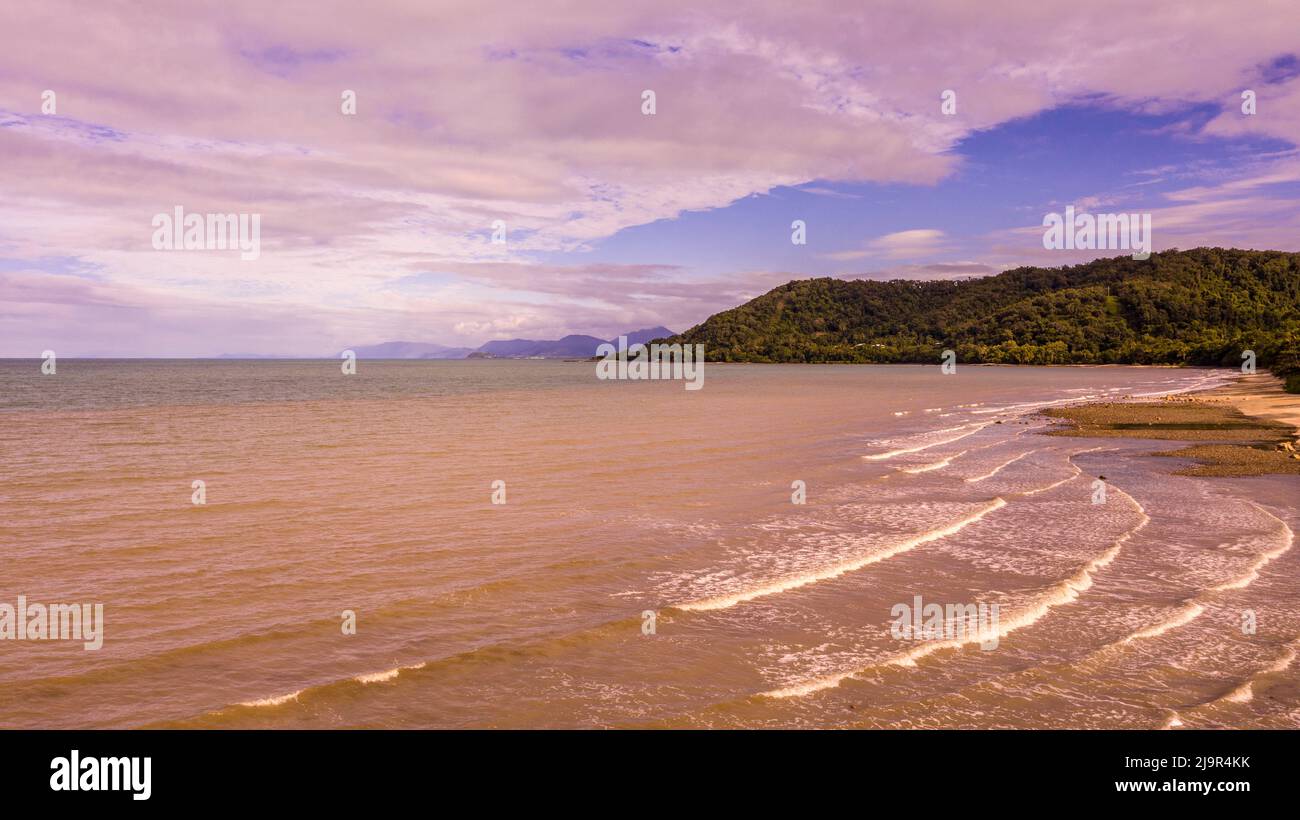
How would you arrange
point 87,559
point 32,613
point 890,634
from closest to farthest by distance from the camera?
point 890,634 → point 32,613 → point 87,559

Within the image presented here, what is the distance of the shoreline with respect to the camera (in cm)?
2405

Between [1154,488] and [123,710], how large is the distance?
23049mm

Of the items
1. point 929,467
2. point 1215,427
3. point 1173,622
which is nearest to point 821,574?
point 1173,622

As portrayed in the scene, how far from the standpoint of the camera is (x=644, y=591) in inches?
459

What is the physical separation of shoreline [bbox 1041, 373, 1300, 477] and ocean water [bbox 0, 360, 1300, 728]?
8.46ft

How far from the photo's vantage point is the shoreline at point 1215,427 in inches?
947

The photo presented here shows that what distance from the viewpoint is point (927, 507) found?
18.2 m

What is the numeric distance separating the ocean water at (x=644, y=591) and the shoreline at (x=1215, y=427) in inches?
101

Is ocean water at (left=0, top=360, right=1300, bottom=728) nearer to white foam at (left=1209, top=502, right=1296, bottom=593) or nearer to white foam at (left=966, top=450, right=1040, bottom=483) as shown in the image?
white foam at (left=1209, top=502, right=1296, bottom=593)

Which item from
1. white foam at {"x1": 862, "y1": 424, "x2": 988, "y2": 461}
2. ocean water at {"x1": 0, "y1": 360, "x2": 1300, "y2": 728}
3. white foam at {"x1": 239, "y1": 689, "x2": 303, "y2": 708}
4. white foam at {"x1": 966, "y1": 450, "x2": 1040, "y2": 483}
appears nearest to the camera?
white foam at {"x1": 239, "y1": 689, "x2": 303, "y2": 708}

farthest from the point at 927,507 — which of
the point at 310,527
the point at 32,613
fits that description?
the point at 32,613

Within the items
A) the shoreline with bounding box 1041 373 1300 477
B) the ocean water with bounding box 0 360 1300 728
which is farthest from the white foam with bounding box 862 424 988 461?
the shoreline with bounding box 1041 373 1300 477

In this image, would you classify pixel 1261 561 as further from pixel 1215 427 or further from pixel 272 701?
pixel 1215 427
